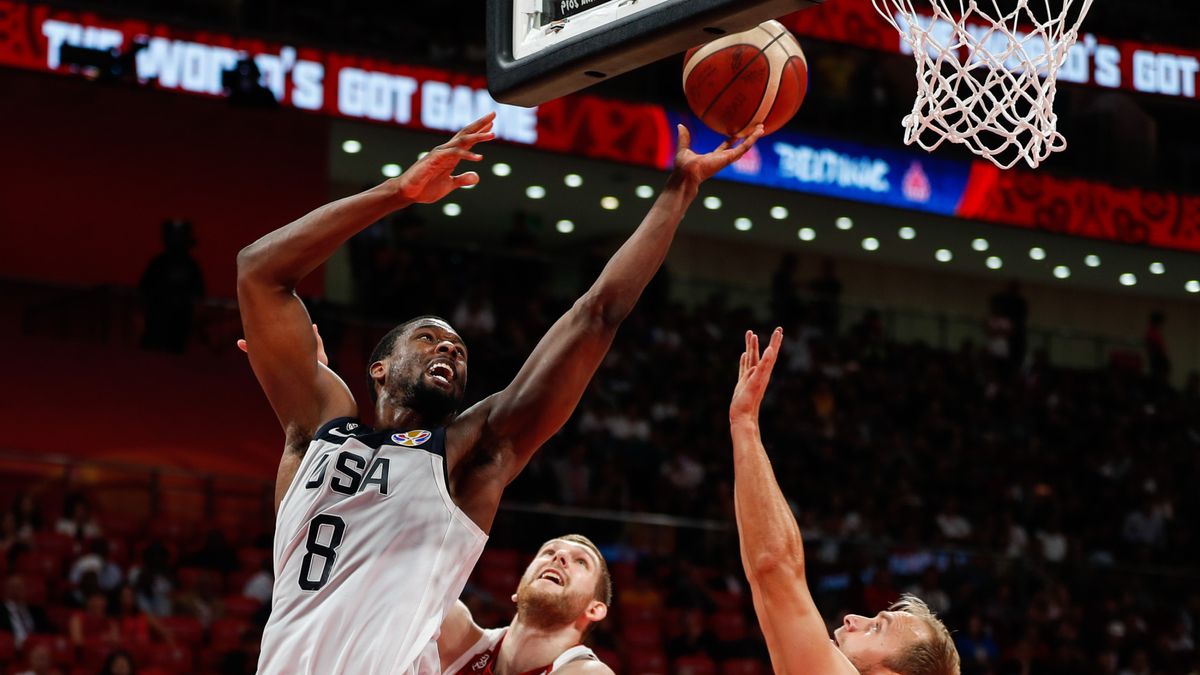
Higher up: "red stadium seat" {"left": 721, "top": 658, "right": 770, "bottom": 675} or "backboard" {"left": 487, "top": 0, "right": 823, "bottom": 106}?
"backboard" {"left": 487, "top": 0, "right": 823, "bottom": 106}

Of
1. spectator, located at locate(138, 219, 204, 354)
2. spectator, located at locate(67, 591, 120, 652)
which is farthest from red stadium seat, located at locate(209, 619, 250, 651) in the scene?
spectator, located at locate(138, 219, 204, 354)

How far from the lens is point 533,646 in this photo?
4547 millimetres

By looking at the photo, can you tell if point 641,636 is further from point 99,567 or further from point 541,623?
point 541,623

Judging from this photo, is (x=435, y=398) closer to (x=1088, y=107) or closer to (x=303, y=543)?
(x=303, y=543)

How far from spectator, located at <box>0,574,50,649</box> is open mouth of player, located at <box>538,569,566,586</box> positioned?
5618mm

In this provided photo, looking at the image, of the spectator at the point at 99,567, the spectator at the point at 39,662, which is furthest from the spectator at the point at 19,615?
the spectator at the point at 99,567

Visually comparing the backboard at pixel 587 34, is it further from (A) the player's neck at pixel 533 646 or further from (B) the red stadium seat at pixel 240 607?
(B) the red stadium seat at pixel 240 607

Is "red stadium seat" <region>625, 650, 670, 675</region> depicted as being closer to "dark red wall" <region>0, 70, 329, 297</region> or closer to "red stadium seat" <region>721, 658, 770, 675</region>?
"red stadium seat" <region>721, 658, 770, 675</region>

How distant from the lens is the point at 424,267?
14.4m

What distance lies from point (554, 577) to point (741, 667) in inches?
259

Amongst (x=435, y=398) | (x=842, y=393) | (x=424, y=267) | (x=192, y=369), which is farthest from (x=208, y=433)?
(x=435, y=398)

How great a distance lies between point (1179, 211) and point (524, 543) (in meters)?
8.18

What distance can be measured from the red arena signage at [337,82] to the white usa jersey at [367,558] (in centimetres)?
846

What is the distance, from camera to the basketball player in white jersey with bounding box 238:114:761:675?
11.5 ft
